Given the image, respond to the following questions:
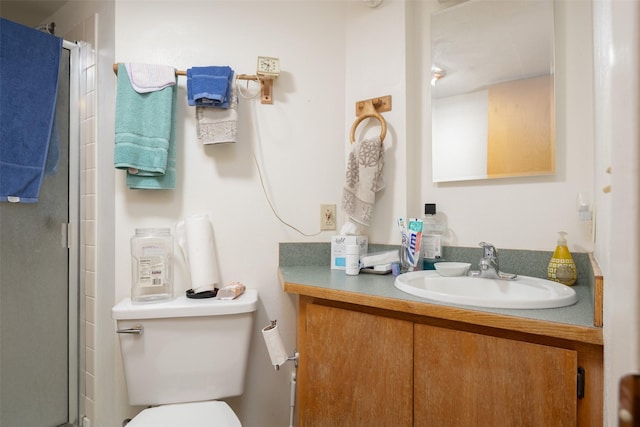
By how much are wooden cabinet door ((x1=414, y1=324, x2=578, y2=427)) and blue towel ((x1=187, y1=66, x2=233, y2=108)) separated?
3.46 feet

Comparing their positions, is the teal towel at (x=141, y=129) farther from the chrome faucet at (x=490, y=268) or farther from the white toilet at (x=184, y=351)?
the chrome faucet at (x=490, y=268)

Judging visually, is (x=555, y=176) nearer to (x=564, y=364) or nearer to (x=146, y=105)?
(x=564, y=364)

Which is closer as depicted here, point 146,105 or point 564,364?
point 564,364

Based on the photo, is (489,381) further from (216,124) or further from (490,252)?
(216,124)

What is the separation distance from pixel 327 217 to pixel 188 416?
2.93 feet

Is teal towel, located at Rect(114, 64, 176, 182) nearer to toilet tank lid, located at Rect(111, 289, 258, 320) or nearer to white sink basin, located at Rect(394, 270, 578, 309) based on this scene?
toilet tank lid, located at Rect(111, 289, 258, 320)

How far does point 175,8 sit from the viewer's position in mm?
1303

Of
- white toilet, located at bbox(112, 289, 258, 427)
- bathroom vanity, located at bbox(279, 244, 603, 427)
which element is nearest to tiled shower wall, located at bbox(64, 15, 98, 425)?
white toilet, located at bbox(112, 289, 258, 427)

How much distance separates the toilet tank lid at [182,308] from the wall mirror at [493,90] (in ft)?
3.06

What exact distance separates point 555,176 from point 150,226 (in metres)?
1.53

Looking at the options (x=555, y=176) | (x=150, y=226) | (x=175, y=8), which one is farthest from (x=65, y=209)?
(x=555, y=176)

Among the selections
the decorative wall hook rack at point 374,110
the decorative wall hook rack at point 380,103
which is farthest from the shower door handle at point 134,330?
the decorative wall hook rack at point 380,103

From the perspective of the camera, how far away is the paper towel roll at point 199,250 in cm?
118

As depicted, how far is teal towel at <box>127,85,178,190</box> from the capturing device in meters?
1.19
